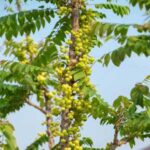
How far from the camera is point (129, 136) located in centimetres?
880

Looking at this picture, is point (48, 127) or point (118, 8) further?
point (118, 8)

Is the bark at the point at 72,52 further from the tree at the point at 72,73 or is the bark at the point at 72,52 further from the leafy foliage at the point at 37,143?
the leafy foliage at the point at 37,143

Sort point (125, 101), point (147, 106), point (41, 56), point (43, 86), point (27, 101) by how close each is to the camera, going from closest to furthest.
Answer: point (147, 106) < point (125, 101) < point (41, 56) < point (43, 86) < point (27, 101)

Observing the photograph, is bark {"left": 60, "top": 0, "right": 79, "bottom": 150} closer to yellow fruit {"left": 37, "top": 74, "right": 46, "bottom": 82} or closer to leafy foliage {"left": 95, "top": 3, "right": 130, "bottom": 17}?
yellow fruit {"left": 37, "top": 74, "right": 46, "bottom": 82}

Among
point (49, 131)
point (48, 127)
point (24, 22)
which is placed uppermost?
point (24, 22)

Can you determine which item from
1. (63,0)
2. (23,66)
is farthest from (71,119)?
(63,0)

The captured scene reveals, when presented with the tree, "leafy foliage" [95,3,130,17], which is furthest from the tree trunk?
"leafy foliage" [95,3,130,17]

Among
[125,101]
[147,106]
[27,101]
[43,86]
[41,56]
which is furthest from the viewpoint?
[27,101]

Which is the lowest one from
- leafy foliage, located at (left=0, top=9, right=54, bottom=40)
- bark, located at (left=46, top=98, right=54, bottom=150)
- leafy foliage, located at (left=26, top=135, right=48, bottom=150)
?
bark, located at (left=46, top=98, right=54, bottom=150)

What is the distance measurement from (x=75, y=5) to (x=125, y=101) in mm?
2040

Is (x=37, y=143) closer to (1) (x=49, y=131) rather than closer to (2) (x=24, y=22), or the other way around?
(1) (x=49, y=131)

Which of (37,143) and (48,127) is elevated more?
(37,143)

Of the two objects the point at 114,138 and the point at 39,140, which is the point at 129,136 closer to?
the point at 114,138

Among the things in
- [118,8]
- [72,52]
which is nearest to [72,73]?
[72,52]
